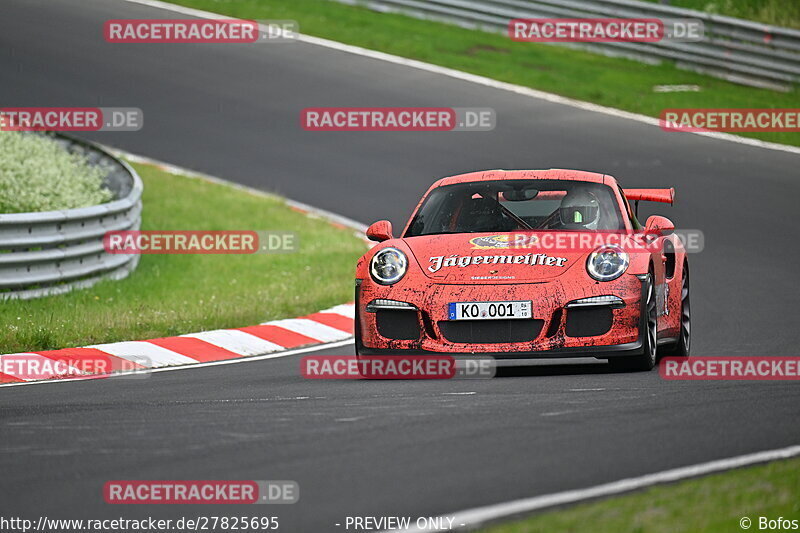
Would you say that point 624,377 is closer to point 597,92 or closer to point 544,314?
point 544,314

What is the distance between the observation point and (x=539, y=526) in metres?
4.54

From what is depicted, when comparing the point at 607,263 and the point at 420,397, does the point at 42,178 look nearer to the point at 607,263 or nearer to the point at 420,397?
the point at 607,263

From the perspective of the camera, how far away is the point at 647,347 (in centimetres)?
830

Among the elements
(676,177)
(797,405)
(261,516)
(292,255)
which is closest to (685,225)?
(676,177)

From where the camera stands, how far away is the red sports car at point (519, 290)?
26.5ft

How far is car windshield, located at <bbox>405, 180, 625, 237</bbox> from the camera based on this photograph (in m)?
9.16
